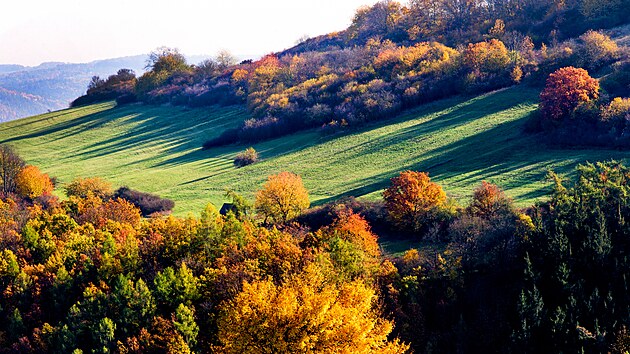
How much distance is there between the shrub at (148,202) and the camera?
227ft

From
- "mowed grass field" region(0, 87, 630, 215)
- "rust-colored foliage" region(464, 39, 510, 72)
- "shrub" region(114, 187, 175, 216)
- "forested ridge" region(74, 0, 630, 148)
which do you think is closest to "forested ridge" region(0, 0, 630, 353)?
"shrub" region(114, 187, 175, 216)

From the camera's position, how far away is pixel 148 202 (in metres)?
70.6

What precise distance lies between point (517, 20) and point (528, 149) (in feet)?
213

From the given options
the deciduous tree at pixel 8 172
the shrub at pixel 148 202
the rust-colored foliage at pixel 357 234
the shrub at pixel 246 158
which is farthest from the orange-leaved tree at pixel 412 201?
the deciduous tree at pixel 8 172

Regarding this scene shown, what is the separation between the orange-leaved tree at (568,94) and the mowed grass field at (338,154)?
4169 mm

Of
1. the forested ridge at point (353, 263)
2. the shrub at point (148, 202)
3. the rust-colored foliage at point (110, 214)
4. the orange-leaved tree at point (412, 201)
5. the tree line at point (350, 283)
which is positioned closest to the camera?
the tree line at point (350, 283)

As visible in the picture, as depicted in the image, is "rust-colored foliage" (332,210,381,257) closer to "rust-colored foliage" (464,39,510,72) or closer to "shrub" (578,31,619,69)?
"shrub" (578,31,619,69)

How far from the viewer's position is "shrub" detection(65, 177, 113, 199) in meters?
73.5

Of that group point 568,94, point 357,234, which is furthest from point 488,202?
point 568,94

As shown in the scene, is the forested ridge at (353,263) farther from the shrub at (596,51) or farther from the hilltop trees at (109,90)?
the hilltop trees at (109,90)

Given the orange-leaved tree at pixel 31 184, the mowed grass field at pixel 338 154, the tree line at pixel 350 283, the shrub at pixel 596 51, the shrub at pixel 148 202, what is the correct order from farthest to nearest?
the shrub at pixel 596 51 → the orange-leaved tree at pixel 31 184 → the shrub at pixel 148 202 → the mowed grass field at pixel 338 154 → the tree line at pixel 350 283

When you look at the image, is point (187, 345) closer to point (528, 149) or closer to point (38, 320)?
point (38, 320)

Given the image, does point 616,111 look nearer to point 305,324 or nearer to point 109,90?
point 305,324

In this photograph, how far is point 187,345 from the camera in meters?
31.9
